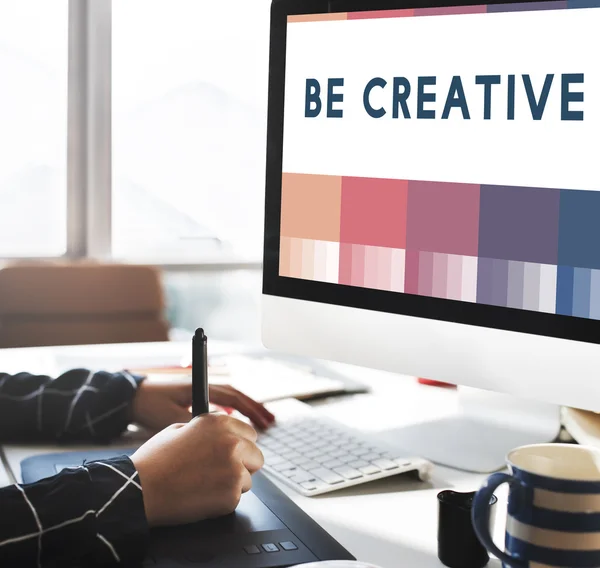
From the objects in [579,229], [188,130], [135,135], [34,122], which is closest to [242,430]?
[579,229]

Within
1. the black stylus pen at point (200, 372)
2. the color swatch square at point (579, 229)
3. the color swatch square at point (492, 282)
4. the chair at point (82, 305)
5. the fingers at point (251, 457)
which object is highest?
the color swatch square at point (579, 229)

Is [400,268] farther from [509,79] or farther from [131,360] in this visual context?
[131,360]

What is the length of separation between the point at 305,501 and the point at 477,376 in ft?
0.69

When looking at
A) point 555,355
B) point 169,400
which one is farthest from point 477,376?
point 169,400

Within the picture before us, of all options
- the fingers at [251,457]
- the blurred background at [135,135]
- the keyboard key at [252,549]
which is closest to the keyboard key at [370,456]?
the fingers at [251,457]

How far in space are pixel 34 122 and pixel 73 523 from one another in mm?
2796

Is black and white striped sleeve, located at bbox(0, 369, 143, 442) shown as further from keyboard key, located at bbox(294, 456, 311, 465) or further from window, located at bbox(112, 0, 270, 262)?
window, located at bbox(112, 0, 270, 262)

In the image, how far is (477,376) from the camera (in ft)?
2.59

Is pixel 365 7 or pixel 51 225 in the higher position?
→ pixel 365 7

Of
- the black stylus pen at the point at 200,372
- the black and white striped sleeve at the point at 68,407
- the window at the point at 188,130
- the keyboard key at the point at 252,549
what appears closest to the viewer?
the keyboard key at the point at 252,549

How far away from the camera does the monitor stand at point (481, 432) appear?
0.87 metres

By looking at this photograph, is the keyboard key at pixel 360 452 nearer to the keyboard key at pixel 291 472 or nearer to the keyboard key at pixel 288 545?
the keyboard key at pixel 291 472

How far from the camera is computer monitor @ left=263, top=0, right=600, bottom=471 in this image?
0.70 meters

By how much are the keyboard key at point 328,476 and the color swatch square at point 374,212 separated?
24cm
